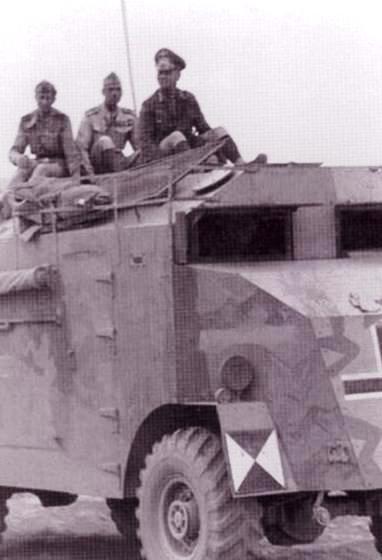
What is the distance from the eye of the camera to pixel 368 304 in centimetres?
1141

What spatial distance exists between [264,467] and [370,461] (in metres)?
0.63

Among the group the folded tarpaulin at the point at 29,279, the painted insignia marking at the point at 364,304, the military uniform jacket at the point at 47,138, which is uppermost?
the military uniform jacket at the point at 47,138

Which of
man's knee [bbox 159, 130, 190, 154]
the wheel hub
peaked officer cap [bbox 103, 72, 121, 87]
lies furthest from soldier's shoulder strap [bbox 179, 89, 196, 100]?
the wheel hub

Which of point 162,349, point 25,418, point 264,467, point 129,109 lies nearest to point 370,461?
point 264,467

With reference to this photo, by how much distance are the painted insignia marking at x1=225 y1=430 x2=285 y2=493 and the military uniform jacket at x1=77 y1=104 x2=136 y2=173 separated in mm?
4775

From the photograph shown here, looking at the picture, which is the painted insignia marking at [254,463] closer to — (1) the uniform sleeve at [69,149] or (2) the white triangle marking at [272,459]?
(2) the white triangle marking at [272,459]

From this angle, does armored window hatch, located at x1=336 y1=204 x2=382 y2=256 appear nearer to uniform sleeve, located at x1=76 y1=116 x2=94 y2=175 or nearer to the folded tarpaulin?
the folded tarpaulin

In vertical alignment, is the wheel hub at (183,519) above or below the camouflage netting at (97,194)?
below

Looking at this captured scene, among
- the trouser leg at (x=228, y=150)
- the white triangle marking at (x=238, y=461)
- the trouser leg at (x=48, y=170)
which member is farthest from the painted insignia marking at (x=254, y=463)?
the trouser leg at (x=48, y=170)

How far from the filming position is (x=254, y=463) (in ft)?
35.8

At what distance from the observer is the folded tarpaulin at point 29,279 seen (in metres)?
13.1

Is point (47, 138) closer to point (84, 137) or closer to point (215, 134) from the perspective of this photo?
point (84, 137)

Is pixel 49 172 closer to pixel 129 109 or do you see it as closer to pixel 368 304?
pixel 129 109

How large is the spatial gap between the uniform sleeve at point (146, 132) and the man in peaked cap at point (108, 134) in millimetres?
257
